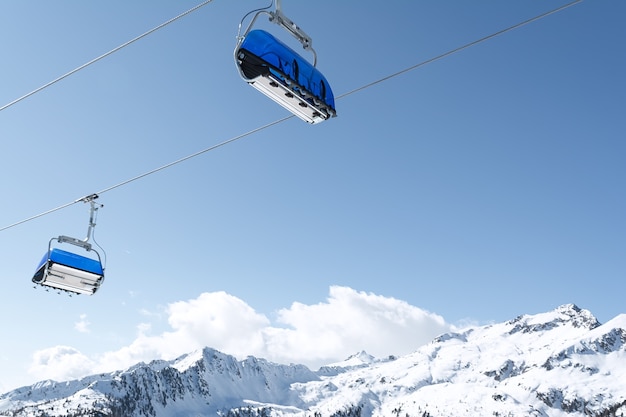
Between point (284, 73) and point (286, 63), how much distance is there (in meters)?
0.33

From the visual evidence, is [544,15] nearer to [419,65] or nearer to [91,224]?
[419,65]

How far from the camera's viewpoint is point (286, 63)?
12.2m

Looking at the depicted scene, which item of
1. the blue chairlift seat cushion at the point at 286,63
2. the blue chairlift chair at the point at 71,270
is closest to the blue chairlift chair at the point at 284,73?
the blue chairlift seat cushion at the point at 286,63

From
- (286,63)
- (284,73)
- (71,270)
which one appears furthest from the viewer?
(71,270)

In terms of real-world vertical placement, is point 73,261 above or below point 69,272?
above

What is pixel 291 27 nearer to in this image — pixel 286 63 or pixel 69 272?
pixel 286 63

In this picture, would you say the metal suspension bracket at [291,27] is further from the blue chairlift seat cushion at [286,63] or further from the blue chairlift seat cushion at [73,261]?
the blue chairlift seat cushion at [73,261]

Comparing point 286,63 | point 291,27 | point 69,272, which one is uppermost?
→ point 291,27

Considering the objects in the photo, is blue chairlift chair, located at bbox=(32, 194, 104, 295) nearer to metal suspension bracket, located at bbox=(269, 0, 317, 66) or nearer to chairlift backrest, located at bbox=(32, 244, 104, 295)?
chairlift backrest, located at bbox=(32, 244, 104, 295)

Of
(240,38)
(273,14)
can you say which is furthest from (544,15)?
(240,38)

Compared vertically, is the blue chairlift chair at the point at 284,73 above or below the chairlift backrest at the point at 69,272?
above

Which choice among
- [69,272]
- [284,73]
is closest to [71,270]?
[69,272]

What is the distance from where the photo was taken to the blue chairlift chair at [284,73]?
11969mm

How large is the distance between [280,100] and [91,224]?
12.3 meters
